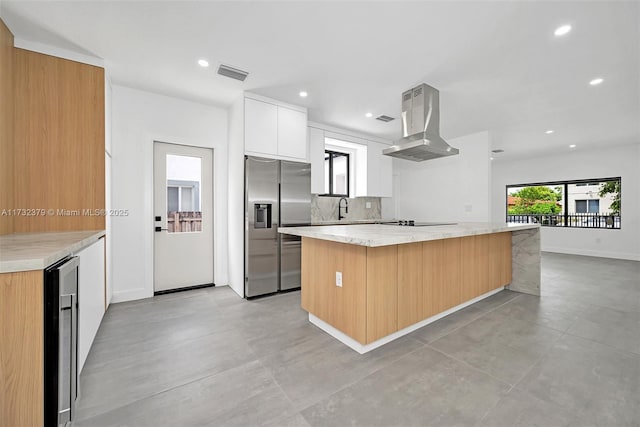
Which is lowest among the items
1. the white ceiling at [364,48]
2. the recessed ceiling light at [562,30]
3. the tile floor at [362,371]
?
the tile floor at [362,371]

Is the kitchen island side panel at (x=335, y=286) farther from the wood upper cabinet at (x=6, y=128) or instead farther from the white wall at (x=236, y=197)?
the wood upper cabinet at (x=6, y=128)

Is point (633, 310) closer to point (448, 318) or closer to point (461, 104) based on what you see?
point (448, 318)

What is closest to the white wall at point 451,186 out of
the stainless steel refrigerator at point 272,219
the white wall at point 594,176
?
the stainless steel refrigerator at point 272,219

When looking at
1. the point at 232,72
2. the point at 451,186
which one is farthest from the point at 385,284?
the point at 451,186

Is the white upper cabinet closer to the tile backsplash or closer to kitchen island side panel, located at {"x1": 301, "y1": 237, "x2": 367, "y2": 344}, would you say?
the tile backsplash

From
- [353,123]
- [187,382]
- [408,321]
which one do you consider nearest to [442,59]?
[353,123]

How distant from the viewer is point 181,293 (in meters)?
3.57

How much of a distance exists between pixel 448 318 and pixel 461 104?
2.95 meters

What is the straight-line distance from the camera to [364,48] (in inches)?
97.7

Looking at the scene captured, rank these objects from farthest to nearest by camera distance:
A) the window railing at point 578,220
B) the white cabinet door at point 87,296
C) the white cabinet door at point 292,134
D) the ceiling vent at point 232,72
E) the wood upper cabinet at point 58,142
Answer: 1. the window railing at point 578,220
2. the white cabinet door at point 292,134
3. the ceiling vent at point 232,72
4. the wood upper cabinet at point 58,142
5. the white cabinet door at point 87,296

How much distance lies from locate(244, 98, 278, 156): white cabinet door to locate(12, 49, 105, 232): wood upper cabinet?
4.83ft

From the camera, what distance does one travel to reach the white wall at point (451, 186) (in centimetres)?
494

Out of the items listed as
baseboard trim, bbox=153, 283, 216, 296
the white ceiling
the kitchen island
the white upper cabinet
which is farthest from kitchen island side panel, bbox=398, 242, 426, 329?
baseboard trim, bbox=153, 283, 216, 296

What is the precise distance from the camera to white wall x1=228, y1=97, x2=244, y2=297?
3.46m
